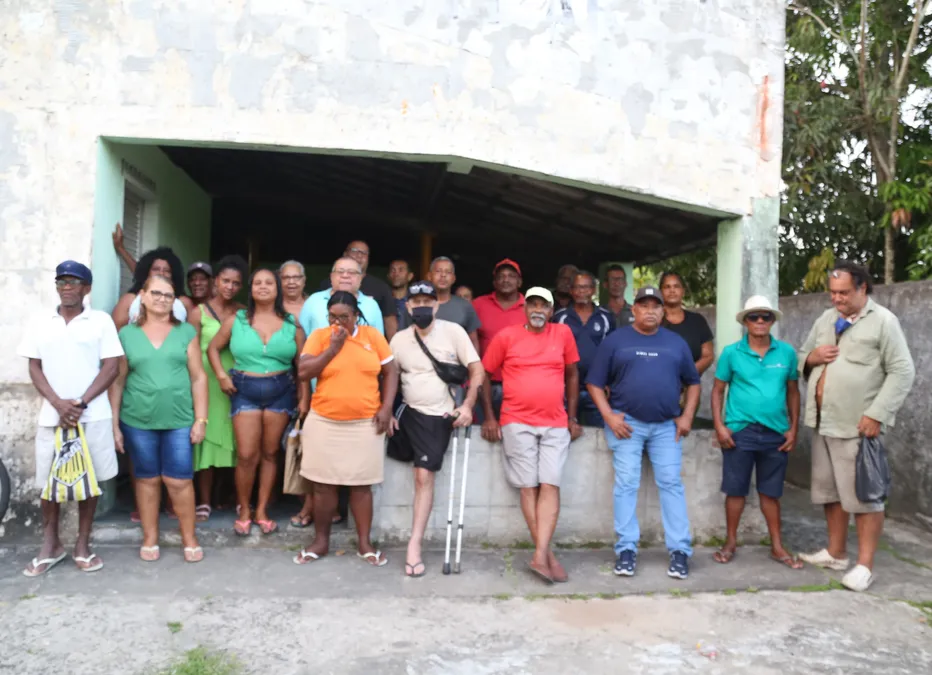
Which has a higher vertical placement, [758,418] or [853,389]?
[853,389]

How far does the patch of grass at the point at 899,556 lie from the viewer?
4988 millimetres

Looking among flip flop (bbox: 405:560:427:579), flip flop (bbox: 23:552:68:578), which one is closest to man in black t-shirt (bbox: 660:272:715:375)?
flip flop (bbox: 405:560:427:579)

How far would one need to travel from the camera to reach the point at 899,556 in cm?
A: 518

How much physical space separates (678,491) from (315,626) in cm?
246

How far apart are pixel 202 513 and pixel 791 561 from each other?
4.09m

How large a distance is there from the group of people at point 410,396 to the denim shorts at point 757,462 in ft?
0.03

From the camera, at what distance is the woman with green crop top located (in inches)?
184

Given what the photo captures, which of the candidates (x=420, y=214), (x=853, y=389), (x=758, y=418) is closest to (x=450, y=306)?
(x=758, y=418)

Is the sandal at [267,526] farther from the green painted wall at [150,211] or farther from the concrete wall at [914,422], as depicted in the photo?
the concrete wall at [914,422]

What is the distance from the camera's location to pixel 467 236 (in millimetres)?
9500

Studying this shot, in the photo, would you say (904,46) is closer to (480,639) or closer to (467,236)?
(467,236)

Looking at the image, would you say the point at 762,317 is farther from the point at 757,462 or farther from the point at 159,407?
the point at 159,407

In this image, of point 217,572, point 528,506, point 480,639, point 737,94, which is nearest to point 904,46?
point 737,94

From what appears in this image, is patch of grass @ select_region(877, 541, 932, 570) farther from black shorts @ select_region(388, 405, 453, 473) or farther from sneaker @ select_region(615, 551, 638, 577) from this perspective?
black shorts @ select_region(388, 405, 453, 473)
